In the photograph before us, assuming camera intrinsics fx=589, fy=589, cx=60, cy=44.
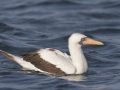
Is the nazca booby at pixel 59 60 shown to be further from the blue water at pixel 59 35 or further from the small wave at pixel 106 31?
the small wave at pixel 106 31

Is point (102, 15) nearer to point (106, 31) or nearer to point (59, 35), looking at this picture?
point (106, 31)

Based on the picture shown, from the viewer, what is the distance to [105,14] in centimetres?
2481

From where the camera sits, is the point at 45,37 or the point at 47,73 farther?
the point at 45,37

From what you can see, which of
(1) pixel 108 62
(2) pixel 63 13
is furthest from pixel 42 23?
(1) pixel 108 62

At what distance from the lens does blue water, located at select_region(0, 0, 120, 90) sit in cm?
1538

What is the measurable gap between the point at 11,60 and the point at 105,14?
29.7ft

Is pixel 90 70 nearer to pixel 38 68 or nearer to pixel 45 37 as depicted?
pixel 38 68

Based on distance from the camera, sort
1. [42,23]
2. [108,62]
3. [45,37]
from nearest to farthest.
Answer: [108,62]
[45,37]
[42,23]

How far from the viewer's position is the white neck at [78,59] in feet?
51.9

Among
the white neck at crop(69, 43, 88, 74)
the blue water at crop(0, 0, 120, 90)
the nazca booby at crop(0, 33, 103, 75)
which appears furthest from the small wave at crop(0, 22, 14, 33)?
the white neck at crop(69, 43, 88, 74)

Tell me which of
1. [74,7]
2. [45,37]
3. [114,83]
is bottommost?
[114,83]

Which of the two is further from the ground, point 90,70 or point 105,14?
point 105,14

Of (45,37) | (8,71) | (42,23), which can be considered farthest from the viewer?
(42,23)

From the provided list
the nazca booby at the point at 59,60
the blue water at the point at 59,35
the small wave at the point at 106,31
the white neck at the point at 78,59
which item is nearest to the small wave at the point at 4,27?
the blue water at the point at 59,35
